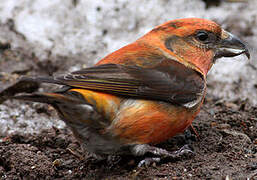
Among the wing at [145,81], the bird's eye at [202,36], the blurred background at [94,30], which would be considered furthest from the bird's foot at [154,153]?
the blurred background at [94,30]

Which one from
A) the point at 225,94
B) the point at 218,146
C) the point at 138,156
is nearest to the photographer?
the point at 138,156

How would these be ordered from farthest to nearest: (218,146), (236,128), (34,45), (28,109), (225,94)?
(34,45) → (225,94) → (28,109) → (236,128) → (218,146)

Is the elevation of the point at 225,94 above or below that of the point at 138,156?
below

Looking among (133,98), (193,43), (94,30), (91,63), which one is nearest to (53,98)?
(133,98)

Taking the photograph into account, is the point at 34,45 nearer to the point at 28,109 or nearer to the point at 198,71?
the point at 28,109

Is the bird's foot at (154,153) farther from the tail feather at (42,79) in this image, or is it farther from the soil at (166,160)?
the tail feather at (42,79)

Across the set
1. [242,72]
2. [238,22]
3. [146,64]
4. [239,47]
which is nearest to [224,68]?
[242,72]

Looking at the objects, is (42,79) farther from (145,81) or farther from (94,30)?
(94,30)
